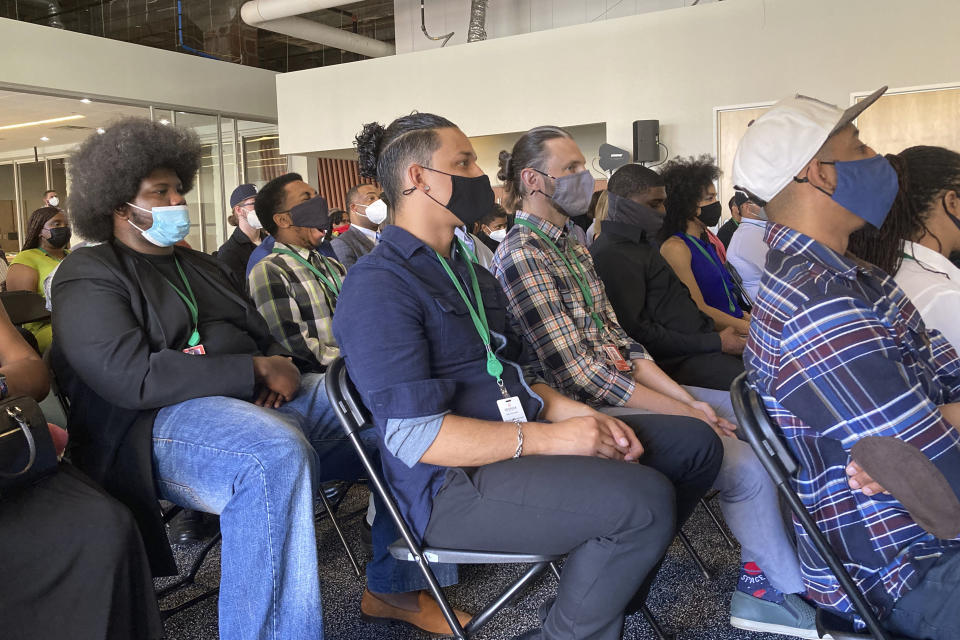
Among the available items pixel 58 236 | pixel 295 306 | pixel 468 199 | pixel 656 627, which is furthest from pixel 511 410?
pixel 58 236

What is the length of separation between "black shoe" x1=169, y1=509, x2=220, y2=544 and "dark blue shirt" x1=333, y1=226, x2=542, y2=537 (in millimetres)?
1559

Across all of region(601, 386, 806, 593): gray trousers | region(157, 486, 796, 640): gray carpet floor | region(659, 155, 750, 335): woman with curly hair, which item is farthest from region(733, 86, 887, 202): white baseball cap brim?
region(659, 155, 750, 335): woman with curly hair

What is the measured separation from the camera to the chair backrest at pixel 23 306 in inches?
87.0

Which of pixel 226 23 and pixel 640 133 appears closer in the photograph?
pixel 640 133

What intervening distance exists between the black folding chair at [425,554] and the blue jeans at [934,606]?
0.67 meters

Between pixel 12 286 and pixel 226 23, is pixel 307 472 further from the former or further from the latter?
pixel 226 23

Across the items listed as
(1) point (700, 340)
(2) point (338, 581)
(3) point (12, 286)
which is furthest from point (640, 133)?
(2) point (338, 581)

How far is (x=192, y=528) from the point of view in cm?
302

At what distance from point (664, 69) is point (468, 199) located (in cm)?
689

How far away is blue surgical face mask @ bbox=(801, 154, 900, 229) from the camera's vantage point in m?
1.64

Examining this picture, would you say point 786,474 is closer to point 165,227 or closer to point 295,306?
point 165,227

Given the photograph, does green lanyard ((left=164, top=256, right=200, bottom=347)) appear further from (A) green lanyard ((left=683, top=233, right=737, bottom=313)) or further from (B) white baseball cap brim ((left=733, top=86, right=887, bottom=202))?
(A) green lanyard ((left=683, top=233, right=737, bottom=313))

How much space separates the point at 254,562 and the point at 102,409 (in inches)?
25.3

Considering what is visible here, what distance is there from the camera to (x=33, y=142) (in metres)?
11.5
